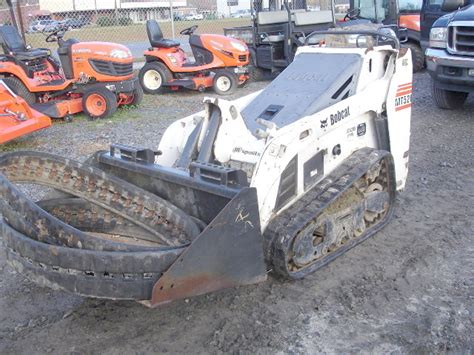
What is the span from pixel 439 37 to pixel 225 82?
15.1 feet

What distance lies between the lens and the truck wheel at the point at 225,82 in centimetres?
1225

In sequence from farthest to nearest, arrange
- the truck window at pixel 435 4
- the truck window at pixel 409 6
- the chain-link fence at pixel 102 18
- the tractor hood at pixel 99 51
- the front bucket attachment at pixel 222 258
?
the chain-link fence at pixel 102 18 < the truck window at pixel 409 6 < the truck window at pixel 435 4 < the tractor hood at pixel 99 51 < the front bucket attachment at pixel 222 258

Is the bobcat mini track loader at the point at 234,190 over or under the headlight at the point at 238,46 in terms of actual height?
under

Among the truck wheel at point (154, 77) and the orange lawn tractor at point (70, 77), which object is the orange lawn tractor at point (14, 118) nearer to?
the orange lawn tractor at point (70, 77)

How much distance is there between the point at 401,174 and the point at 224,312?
7.33 feet

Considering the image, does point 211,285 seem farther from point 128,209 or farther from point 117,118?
point 117,118

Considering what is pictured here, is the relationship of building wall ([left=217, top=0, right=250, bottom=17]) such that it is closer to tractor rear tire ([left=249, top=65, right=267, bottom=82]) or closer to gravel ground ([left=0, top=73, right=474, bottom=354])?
tractor rear tire ([left=249, top=65, right=267, bottom=82])

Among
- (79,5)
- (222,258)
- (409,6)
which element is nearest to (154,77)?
(409,6)

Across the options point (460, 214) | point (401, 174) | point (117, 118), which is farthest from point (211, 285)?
point (117, 118)

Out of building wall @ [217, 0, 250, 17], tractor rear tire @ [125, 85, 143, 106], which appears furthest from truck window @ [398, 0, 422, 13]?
building wall @ [217, 0, 250, 17]

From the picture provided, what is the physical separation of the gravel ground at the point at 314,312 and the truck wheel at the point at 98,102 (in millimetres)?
5351

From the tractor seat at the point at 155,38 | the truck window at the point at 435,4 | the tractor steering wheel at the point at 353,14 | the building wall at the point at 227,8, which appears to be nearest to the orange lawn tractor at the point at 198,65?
the tractor seat at the point at 155,38

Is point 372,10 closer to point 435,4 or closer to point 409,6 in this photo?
point 409,6

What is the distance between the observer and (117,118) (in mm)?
9938
